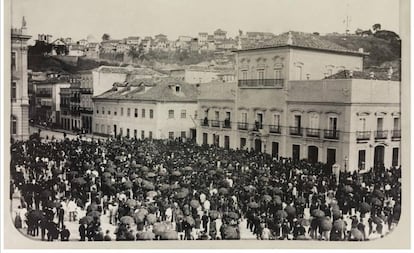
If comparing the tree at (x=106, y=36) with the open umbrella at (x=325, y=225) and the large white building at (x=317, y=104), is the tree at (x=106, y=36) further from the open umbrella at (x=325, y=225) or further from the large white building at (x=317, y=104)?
the open umbrella at (x=325, y=225)

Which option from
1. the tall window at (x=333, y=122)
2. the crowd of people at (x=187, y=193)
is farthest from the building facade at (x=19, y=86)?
the tall window at (x=333, y=122)

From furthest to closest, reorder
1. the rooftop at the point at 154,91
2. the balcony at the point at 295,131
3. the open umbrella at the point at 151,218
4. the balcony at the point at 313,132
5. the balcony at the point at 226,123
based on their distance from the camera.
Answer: the balcony at the point at 226,123, the rooftop at the point at 154,91, the balcony at the point at 295,131, the balcony at the point at 313,132, the open umbrella at the point at 151,218

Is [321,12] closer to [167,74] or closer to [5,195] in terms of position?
[167,74]

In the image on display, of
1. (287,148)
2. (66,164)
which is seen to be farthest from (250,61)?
(66,164)

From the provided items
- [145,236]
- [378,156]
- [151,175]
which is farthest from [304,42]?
[145,236]

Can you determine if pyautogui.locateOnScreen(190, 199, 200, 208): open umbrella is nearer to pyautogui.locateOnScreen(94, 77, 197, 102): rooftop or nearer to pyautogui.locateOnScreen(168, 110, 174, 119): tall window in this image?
pyautogui.locateOnScreen(168, 110, 174, 119): tall window
